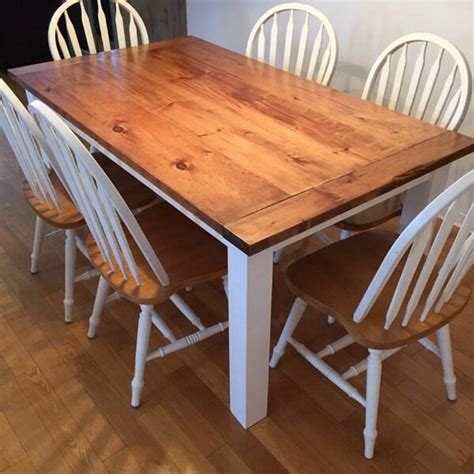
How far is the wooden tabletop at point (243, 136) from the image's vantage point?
1.26 metres

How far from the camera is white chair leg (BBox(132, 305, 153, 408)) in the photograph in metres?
1.57

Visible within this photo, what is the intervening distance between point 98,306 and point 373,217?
3.15 ft

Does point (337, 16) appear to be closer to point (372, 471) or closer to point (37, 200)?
point (37, 200)

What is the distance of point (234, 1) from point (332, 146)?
6.15 feet

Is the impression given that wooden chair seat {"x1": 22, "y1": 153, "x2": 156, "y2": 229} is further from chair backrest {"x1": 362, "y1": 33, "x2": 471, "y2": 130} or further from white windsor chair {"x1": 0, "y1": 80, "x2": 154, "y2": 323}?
chair backrest {"x1": 362, "y1": 33, "x2": 471, "y2": 130}

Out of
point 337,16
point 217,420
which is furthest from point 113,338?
point 337,16

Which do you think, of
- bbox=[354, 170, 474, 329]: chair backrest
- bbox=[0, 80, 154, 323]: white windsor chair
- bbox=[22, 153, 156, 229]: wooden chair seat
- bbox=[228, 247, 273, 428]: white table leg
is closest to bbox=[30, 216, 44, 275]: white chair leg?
bbox=[0, 80, 154, 323]: white windsor chair

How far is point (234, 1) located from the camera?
303 centimetres

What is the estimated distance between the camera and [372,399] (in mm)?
1459

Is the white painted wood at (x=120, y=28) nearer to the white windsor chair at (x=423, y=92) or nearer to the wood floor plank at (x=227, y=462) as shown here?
the white windsor chair at (x=423, y=92)

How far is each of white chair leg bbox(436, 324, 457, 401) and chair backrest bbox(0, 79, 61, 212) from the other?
4.02 ft

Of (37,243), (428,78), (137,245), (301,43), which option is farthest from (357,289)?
(37,243)

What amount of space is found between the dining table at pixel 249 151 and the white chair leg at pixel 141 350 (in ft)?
0.87

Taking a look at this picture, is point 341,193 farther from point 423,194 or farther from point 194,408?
point 194,408
